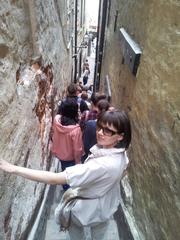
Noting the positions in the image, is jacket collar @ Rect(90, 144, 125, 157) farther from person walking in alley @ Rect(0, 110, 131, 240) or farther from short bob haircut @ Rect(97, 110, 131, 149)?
short bob haircut @ Rect(97, 110, 131, 149)

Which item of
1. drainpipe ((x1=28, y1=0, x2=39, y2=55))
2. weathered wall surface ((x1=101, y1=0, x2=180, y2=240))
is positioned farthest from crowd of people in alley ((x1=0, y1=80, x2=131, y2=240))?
drainpipe ((x1=28, y1=0, x2=39, y2=55))

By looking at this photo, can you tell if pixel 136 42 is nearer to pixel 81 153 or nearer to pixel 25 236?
pixel 81 153

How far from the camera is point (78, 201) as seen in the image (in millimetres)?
1889

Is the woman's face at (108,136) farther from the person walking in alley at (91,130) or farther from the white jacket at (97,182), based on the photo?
the person walking in alley at (91,130)

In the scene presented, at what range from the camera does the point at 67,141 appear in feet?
9.80

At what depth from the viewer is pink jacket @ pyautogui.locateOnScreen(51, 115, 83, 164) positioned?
292cm

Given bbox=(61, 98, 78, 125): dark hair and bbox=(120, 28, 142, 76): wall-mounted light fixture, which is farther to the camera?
bbox=(120, 28, 142, 76): wall-mounted light fixture

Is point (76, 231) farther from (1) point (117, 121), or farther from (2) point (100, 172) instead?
(1) point (117, 121)

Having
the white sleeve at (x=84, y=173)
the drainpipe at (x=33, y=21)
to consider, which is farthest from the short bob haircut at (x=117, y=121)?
the drainpipe at (x=33, y=21)

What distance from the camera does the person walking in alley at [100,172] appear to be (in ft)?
5.12

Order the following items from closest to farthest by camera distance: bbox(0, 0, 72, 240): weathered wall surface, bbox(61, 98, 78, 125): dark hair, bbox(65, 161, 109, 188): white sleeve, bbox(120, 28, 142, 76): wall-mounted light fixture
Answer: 1. bbox(65, 161, 109, 188): white sleeve
2. bbox(0, 0, 72, 240): weathered wall surface
3. bbox(61, 98, 78, 125): dark hair
4. bbox(120, 28, 142, 76): wall-mounted light fixture

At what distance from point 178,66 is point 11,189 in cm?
164

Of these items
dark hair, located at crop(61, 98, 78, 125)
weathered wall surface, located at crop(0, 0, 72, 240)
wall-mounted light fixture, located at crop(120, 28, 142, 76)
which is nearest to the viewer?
weathered wall surface, located at crop(0, 0, 72, 240)

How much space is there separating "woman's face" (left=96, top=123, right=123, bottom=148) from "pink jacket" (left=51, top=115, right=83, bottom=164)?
49.1 inches
